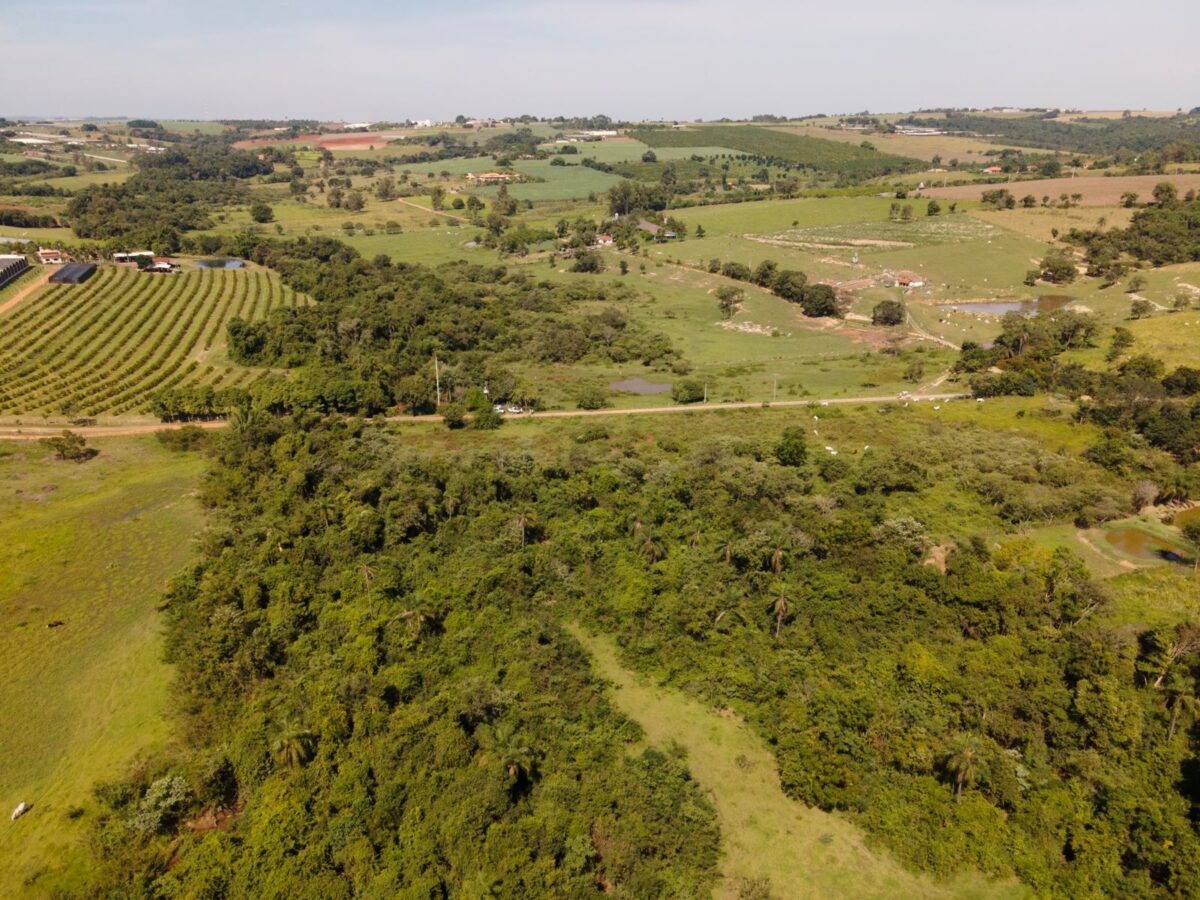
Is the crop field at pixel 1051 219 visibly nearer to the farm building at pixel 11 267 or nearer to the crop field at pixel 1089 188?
the crop field at pixel 1089 188

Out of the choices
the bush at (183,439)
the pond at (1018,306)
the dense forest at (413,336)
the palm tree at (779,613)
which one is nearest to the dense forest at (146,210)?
the dense forest at (413,336)

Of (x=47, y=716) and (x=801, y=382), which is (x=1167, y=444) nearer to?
(x=801, y=382)

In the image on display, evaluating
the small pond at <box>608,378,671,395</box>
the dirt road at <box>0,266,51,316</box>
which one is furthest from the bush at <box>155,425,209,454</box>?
the dirt road at <box>0,266,51,316</box>

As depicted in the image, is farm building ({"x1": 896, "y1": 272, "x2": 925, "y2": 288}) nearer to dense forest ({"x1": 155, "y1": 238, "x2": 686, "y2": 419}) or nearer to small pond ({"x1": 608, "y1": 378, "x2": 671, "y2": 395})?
dense forest ({"x1": 155, "y1": 238, "x2": 686, "y2": 419})

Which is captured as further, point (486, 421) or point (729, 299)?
point (729, 299)

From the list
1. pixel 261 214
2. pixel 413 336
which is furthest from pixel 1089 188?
pixel 261 214

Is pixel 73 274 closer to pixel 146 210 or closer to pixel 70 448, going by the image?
pixel 146 210
